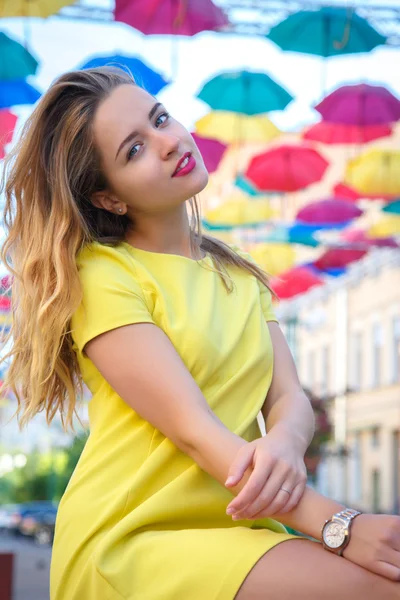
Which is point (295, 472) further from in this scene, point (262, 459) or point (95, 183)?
point (95, 183)

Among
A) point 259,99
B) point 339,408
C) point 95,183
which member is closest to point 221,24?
point 259,99

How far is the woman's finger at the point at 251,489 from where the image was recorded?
1.38 m

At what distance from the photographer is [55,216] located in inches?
69.5

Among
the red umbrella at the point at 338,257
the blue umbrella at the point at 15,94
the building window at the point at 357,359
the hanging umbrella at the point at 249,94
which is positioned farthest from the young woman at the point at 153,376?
the building window at the point at 357,359

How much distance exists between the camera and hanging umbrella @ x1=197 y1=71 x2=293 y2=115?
10.8m

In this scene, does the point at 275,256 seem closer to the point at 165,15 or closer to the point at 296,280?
the point at 296,280

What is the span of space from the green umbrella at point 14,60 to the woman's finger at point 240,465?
8027mm

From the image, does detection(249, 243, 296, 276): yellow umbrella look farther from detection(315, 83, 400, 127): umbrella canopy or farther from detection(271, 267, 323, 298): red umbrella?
detection(315, 83, 400, 127): umbrella canopy

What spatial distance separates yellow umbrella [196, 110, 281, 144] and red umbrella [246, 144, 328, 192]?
265 millimetres

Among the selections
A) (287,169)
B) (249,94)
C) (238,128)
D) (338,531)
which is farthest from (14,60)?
(338,531)

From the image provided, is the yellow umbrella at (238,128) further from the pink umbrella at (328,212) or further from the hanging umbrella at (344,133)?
the pink umbrella at (328,212)

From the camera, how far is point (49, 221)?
176 centimetres

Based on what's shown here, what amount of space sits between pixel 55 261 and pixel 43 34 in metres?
9.65

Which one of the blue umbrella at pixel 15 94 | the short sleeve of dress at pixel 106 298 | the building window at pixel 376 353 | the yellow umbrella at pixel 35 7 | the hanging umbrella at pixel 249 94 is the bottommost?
the building window at pixel 376 353
